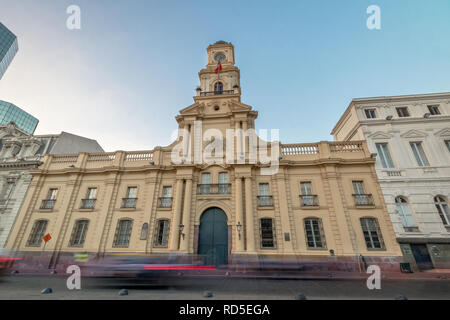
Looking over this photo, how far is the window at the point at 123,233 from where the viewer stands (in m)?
16.1

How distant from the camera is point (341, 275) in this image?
12.0 m

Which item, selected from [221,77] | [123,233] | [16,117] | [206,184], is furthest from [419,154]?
[16,117]

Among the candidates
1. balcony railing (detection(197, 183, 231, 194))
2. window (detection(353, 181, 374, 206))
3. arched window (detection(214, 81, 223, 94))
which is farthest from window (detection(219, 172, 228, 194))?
arched window (detection(214, 81, 223, 94))

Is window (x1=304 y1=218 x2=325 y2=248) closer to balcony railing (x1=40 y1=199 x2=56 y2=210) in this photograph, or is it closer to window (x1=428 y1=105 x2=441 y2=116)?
window (x1=428 y1=105 x2=441 y2=116)

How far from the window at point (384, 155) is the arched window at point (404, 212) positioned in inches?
110

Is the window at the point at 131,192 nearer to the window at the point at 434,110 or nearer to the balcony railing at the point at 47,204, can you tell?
the balcony railing at the point at 47,204

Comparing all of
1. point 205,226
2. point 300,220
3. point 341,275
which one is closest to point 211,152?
point 205,226

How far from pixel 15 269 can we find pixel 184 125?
60.0 ft

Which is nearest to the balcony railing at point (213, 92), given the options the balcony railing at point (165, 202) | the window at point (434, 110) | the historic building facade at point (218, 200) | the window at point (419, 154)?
the historic building facade at point (218, 200)

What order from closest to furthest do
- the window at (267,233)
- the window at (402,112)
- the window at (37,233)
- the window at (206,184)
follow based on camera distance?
the window at (267,233) → the window at (37,233) → the window at (206,184) → the window at (402,112)

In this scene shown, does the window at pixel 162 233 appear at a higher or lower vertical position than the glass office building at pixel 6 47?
lower

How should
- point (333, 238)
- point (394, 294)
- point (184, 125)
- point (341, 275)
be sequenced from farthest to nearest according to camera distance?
1. point (184, 125)
2. point (333, 238)
3. point (341, 275)
4. point (394, 294)

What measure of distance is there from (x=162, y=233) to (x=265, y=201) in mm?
9358
